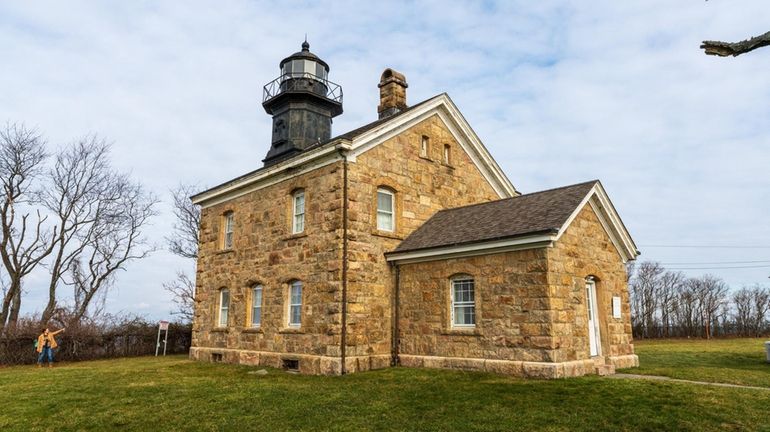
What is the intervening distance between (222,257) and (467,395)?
11.4 m

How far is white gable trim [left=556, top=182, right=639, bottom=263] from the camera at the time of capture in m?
12.3

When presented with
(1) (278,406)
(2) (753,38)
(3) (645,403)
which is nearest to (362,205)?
(1) (278,406)

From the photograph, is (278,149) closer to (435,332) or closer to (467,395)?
(435,332)

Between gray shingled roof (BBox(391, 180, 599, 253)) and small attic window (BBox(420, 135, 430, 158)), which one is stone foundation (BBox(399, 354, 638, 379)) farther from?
small attic window (BBox(420, 135, 430, 158))

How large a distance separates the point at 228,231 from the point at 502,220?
1016cm

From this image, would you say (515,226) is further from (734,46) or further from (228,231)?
(228,231)

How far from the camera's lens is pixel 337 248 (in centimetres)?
1295

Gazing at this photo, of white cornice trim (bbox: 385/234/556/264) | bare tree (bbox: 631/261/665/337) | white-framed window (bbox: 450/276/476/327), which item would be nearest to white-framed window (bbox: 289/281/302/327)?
white cornice trim (bbox: 385/234/556/264)

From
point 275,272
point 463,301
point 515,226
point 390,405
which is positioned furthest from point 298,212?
point 390,405

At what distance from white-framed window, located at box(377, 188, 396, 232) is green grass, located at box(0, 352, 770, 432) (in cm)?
427

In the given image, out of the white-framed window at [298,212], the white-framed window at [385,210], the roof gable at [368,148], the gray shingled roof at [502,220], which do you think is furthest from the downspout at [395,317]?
the roof gable at [368,148]

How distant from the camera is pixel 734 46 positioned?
12.9 feet

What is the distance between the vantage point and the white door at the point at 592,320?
12031mm

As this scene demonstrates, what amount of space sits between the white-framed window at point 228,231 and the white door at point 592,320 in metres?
11.7
